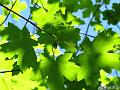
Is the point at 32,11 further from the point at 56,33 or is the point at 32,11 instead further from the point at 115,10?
the point at 115,10

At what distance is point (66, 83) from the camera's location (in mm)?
2098

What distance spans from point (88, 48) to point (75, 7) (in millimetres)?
1169

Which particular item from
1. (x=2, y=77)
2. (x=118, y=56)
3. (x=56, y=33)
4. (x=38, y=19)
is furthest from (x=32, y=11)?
(x=118, y=56)

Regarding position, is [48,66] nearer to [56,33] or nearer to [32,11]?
[56,33]

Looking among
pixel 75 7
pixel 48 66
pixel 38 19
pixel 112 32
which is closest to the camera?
pixel 48 66

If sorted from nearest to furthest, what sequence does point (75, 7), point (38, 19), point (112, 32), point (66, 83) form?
1. point (66, 83)
2. point (38, 19)
3. point (75, 7)
4. point (112, 32)

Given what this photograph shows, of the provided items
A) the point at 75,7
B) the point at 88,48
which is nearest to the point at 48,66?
the point at 88,48

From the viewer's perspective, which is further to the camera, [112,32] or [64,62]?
[112,32]

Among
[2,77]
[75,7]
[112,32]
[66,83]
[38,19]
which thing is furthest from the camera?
[112,32]

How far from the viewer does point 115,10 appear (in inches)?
126

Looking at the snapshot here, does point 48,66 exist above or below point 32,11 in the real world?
below

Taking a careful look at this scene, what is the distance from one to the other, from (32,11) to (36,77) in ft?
2.02

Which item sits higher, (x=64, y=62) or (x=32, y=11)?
(x=32, y=11)

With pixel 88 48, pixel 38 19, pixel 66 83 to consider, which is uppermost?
pixel 38 19
